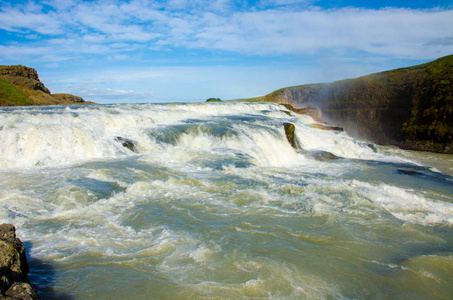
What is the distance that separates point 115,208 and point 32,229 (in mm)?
1587

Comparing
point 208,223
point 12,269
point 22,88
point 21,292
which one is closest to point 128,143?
point 208,223

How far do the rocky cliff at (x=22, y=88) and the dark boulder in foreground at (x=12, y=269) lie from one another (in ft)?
131

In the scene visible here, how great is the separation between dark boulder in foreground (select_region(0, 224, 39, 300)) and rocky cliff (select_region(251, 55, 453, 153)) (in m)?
21.6

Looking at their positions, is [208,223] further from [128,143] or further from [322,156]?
[322,156]

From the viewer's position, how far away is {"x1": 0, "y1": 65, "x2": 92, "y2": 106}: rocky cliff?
125 ft

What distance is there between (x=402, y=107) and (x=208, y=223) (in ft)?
72.0

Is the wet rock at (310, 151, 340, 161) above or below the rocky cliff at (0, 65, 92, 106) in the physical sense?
below

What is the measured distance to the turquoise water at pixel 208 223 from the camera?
13.3ft

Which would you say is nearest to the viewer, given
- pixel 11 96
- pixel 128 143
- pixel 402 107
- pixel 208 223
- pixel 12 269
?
pixel 12 269

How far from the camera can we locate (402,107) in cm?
2234

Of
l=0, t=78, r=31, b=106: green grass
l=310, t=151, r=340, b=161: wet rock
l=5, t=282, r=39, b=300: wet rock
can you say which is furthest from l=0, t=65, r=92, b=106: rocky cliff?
l=5, t=282, r=39, b=300: wet rock

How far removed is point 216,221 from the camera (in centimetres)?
609

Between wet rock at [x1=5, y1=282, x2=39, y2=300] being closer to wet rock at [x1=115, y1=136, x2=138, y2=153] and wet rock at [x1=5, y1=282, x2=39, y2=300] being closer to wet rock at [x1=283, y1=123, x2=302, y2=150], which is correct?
wet rock at [x1=115, y1=136, x2=138, y2=153]

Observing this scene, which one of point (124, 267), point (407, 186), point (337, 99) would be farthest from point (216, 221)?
point (337, 99)
